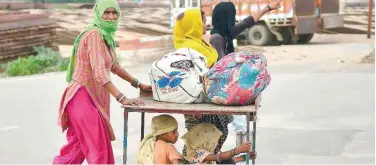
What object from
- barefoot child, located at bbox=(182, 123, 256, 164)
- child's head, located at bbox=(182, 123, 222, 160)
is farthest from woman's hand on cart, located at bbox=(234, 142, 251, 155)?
child's head, located at bbox=(182, 123, 222, 160)

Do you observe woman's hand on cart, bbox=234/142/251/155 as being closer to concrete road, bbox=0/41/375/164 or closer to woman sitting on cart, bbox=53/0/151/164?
woman sitting on cart, bbox=53/0/151/164

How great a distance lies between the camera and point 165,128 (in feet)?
16.0

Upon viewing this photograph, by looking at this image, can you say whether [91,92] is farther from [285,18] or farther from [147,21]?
[147,21]

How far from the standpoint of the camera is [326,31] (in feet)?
91.5

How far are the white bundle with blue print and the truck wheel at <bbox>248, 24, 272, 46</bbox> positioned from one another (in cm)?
1963

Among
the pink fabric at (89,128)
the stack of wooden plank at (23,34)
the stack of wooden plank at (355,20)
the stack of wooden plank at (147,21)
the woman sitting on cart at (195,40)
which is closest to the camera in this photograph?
the pink fabric at (89,128)

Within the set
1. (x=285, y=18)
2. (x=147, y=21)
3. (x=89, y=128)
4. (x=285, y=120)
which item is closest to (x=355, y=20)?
(x=285, y=18)

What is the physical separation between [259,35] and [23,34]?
28.9 feet

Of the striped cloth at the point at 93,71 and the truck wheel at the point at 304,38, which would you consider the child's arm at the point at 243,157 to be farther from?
the truck wheel at the point at 304,38

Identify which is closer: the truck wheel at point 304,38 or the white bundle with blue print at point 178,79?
the white bundle with blue print at point 178,79

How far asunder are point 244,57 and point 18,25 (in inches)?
539

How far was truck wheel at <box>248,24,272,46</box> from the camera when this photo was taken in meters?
24.4

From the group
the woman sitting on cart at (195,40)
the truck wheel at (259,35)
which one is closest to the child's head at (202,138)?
the woman sitting on cart at (195,40)

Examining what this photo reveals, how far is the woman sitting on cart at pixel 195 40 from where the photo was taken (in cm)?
540
